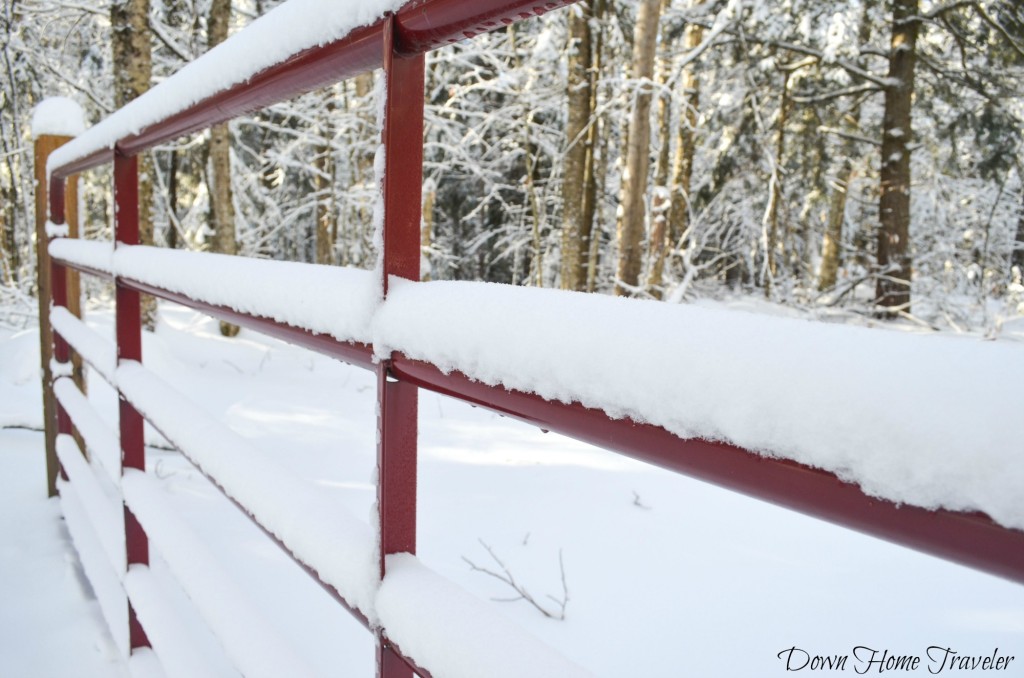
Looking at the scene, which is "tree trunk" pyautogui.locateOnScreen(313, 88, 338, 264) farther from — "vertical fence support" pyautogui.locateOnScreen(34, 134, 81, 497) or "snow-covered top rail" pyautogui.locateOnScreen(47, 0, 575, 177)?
"snow-covered top rail" pyautogui.locateOnScreen(47, 0, 575, 177)

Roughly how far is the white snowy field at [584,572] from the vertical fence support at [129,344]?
14.8 inches

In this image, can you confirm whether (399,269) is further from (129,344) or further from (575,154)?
(575,154)

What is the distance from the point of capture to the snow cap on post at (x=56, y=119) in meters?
3.01

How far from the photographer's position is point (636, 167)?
7469 millimetres

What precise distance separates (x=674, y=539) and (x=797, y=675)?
85 cm

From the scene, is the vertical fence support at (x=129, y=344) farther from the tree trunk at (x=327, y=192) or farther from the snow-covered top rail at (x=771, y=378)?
the tree trunk at (x=327, y=192)

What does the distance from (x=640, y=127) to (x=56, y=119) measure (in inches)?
239

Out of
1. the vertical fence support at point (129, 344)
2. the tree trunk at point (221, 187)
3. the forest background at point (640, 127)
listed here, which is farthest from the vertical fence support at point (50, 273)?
the tree trunk at point (221, 187)

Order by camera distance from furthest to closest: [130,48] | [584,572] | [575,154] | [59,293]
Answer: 1. [575,154]
2. [130,48]
3. [59,293]
4. [584,572]

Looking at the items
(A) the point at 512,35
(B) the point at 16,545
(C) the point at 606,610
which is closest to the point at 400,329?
(C) the point at 606,610

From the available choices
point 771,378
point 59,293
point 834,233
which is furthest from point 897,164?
point 771,378

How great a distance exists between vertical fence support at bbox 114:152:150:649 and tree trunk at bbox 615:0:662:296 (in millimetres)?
5900

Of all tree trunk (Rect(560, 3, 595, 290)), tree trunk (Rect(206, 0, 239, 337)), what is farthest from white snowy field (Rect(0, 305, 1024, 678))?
tree trunk (Rect(560, 3, 595, 290))

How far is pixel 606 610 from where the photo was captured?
2.09 metres
